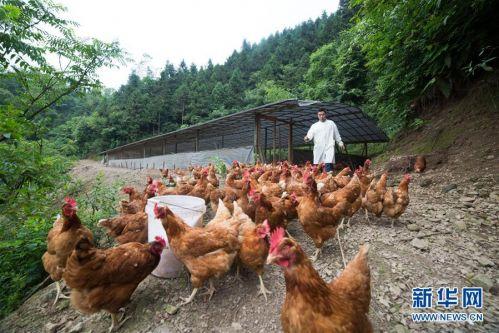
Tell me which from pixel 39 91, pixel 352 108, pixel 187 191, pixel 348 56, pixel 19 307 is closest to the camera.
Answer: pixel 19 307

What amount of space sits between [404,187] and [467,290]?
1998 mm

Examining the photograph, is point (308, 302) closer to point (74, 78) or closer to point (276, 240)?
point (276, 240)

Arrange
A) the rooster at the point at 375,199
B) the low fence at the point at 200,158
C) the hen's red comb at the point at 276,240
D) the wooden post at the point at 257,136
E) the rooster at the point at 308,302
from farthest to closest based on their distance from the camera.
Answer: the low fence at the point at 200,158 → the wooden post at the point at 257,136 → the rooster at the point at 375,199 → the hen's red comb at the point at 276,240 → the rooster at the point at 308,302

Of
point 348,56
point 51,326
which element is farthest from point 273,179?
point 348,56

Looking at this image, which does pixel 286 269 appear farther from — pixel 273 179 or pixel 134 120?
pixel 134 120

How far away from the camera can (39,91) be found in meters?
4.56

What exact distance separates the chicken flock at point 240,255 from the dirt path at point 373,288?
0.18 metres

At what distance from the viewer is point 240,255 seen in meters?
2.59

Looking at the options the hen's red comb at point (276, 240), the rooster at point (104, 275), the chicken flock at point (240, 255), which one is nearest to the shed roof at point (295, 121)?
the chicken flock at point (240, 255)

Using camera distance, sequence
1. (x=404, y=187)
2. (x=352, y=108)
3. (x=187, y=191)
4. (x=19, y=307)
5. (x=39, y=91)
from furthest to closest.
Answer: (x=352, y=108), (x=187, y=191), (x=39, y=91), (x=404, y=187), (x=19, y=307)

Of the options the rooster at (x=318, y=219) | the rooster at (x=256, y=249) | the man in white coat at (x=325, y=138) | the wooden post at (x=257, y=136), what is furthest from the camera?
the wooden post at (x=257, y=136)

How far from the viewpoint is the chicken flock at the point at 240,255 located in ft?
4.88

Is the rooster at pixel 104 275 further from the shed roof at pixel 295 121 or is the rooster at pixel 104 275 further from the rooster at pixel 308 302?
the shed roof at pixel 295 121

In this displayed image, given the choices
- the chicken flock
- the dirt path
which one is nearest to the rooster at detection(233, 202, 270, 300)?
the chicken flock
